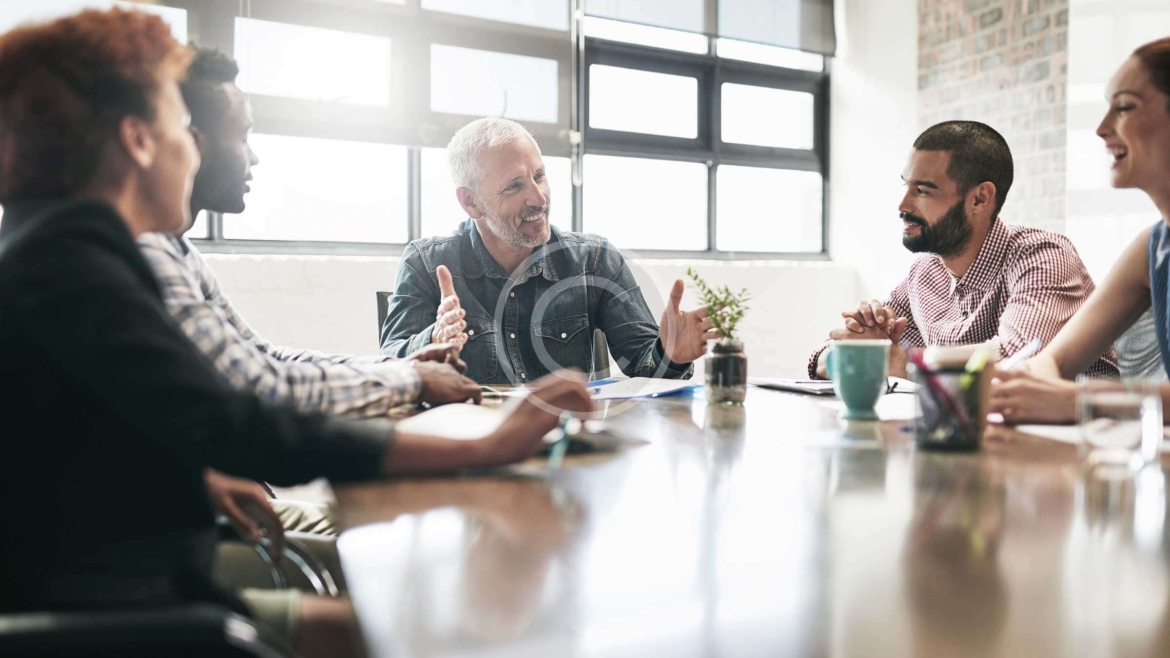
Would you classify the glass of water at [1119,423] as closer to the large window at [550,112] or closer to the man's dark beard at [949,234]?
the man's dark beard at [949,234]

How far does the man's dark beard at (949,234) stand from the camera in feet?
8.83

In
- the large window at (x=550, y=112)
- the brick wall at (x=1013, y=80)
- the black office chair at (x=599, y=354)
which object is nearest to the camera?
the black office chair at (x=599, y=354)

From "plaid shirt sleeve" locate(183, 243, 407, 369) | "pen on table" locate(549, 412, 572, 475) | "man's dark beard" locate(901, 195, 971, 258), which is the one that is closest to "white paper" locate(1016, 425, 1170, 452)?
"pen on table" locate(549, 412, 572, 475)

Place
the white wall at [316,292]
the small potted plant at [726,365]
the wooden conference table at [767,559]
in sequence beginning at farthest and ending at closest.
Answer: the white wall at [316,292] → the small potted plant at [726,365] → the wooden conference table at [767,559]

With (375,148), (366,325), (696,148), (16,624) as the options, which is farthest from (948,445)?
(696,148)

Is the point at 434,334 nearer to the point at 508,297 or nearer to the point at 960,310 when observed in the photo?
the point at 508,297

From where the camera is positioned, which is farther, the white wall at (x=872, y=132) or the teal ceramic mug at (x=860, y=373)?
the white wall at (x=872, y=132)

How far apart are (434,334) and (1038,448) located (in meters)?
1.32

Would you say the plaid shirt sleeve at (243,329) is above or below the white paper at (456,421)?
above

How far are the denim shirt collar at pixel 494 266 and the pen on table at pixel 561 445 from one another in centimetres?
147

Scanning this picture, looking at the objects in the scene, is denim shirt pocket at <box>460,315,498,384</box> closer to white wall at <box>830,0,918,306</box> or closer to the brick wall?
the brick wall

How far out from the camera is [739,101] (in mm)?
5480

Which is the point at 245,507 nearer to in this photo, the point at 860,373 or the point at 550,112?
the point at 860,373

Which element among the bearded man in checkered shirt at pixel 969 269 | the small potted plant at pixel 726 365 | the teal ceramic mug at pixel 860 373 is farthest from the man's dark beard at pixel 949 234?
the teal ceramic mug at pixel 860 373
